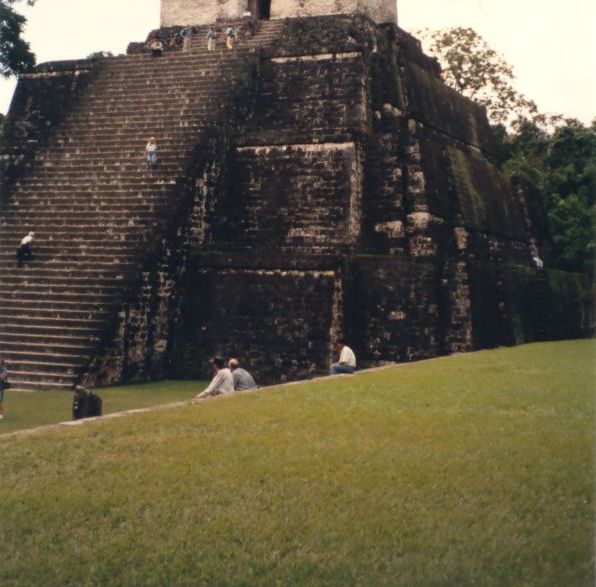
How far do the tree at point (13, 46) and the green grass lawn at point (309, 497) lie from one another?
562 inches

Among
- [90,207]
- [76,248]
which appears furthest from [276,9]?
[76,248]

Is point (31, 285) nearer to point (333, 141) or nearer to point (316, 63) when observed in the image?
point (333, 141)

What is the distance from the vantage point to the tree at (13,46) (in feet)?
60.3

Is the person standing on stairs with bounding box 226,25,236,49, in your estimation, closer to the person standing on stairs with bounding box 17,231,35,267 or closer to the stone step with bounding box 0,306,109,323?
the person standing on stairs with bounding box 17,231,35,267

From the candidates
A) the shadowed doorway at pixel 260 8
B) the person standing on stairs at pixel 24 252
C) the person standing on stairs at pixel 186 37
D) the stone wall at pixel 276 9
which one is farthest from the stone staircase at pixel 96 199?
the shadowed doorway at pixel 260 8

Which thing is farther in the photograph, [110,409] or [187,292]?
[187,292]

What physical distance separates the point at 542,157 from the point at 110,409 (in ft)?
55.1

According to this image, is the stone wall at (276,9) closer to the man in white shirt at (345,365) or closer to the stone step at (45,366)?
the man in white shirt at (345,365)

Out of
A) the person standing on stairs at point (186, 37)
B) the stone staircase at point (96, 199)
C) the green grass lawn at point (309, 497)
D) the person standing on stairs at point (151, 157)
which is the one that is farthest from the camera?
the person standing on stairs at point (186, 37)

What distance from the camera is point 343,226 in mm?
12664

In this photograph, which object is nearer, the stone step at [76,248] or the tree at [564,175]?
the stone step at [76,248]

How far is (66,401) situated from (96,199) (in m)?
4.12

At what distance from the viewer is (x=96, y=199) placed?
488 inches

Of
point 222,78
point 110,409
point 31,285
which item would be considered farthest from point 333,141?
point 110,409
